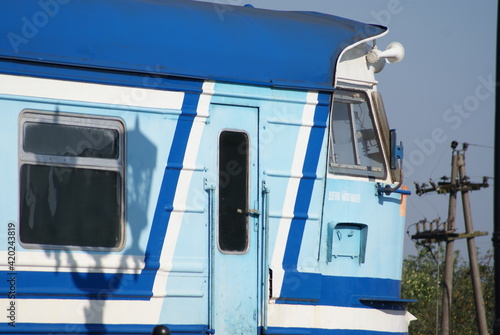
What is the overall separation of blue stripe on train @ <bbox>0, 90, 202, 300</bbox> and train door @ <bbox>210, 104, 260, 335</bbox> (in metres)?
0.26

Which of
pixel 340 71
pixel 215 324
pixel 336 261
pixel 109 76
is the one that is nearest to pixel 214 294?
pixel 215 324

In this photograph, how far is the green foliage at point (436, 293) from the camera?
31097mm

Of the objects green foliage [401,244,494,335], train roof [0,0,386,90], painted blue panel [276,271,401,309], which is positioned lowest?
green foliage [401,244,494,335]

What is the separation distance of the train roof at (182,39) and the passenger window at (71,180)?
47 cm

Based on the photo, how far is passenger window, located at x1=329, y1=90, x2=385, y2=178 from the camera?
294 inches

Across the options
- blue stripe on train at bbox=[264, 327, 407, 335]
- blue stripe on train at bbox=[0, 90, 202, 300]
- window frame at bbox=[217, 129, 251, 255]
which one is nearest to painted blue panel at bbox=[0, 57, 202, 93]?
blue stripe on train at bbox=[0, 90, 202, 300]

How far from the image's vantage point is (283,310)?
22.4ft

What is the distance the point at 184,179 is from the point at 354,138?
1800 mm

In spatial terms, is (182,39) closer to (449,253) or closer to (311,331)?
(311,331)

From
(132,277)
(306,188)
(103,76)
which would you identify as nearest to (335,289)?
(306,188)

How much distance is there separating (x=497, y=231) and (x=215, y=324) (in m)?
2.23

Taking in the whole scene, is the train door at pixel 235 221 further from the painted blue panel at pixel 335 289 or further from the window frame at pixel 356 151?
the window frame at pixel 356 151

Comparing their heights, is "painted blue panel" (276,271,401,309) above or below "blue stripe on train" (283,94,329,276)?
below

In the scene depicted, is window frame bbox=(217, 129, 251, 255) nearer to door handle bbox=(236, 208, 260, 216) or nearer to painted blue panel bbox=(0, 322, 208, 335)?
door handle bbox=(236, 208, 260, 216)
